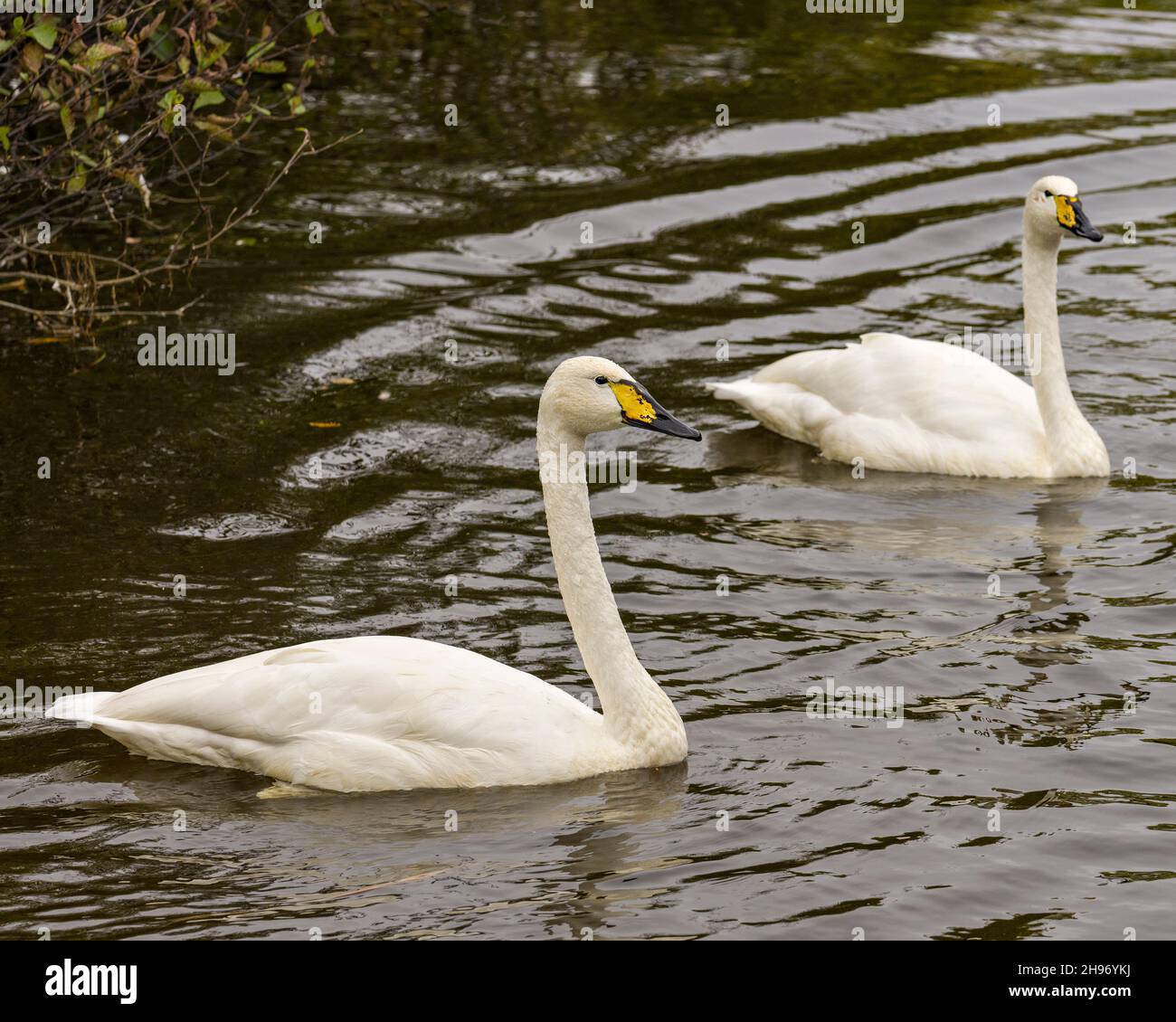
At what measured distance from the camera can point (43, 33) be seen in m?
10.1

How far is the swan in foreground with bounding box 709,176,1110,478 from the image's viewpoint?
40.2 feet

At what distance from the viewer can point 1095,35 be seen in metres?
23.6

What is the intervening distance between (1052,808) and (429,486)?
16.0ft

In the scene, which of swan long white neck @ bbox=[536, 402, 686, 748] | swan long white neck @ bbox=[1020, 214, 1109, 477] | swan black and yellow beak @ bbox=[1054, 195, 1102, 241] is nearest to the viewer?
swan long white neck @ bbox=[536, 402, 686, 748]

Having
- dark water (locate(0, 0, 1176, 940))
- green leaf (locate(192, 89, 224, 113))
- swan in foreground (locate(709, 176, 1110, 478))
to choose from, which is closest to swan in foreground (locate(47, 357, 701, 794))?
dark water (locate(0, 0, 1176, 940))

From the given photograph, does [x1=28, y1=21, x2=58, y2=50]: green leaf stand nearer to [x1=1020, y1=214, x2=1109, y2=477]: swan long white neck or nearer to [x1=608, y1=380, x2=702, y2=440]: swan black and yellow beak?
[x1=608, y1=380, x2=702, y2=440]: swan black and yellow beak

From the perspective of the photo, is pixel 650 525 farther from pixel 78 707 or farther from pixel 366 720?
pixel 78 707

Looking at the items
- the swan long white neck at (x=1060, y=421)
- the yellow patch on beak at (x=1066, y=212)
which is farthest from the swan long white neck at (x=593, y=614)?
the yellow patch on beak at (x=1066, y=212)

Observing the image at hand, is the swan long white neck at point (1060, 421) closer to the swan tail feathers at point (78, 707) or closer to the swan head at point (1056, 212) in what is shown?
the swan head at point (1056, 212)

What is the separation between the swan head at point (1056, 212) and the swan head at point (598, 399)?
16.4ft

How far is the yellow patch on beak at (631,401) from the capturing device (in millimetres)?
8328

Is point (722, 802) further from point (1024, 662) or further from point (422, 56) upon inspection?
point (422, 56)

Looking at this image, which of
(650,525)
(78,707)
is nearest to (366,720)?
(78,707)
